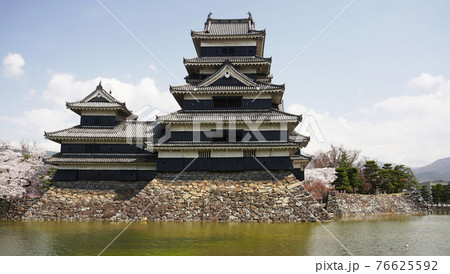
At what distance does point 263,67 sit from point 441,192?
34.4 m

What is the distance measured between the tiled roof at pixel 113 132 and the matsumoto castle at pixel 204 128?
0.07 m

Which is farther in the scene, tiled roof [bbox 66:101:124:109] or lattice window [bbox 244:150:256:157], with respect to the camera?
tiled roof [bbox 66:101:124:109]

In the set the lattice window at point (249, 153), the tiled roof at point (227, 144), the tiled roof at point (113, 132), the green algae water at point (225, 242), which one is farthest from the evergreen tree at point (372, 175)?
the tiled roof at point (113, 132)

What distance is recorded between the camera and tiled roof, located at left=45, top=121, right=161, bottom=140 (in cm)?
2680

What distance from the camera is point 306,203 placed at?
73.0 ft

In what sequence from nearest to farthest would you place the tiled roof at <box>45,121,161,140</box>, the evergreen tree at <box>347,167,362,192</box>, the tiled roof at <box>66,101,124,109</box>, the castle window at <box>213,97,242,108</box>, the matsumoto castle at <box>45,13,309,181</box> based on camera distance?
1. the matsumoto castle at <box>45,13,309,181</box>
2. the castle window at <box>213,97,242,108</box>
3. the tiled roof at <box>45,121,161,140</box>
4. the tiled roof at <box>66,101,124,109</box>
5. the evergreen tree at <box>347,167,362,192</box>

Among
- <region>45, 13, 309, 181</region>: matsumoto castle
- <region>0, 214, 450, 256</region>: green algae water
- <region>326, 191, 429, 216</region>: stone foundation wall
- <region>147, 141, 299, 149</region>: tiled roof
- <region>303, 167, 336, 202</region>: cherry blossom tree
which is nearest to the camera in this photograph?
<region>0, 214, 450, 256</region>: green algae water

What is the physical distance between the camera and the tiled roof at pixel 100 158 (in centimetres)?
2633

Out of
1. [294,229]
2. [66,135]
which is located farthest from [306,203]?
[66,135]

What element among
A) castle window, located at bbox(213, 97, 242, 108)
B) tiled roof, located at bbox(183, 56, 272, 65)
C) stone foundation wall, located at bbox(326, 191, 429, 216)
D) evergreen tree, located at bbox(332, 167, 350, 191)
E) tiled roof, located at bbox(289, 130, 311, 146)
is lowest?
stone foundation wall, located at bbox(326, 191, 429, 216)

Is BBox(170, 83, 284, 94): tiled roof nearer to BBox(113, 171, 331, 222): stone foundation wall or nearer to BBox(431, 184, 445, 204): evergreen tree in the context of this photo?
BBox(113, 171, 331, 222): stone foundation wall

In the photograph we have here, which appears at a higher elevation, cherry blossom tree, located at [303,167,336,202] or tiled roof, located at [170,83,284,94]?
tiled roof, located at [170,83,284,94]

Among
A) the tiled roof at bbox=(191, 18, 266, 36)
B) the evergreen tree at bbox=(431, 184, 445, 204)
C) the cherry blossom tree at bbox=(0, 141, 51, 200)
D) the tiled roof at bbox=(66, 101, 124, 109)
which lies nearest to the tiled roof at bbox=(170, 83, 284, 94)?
the tiled roof at bbox=(66, 101, 124, 109)

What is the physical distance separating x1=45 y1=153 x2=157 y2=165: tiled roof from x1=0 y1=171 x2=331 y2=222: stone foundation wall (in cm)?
324
